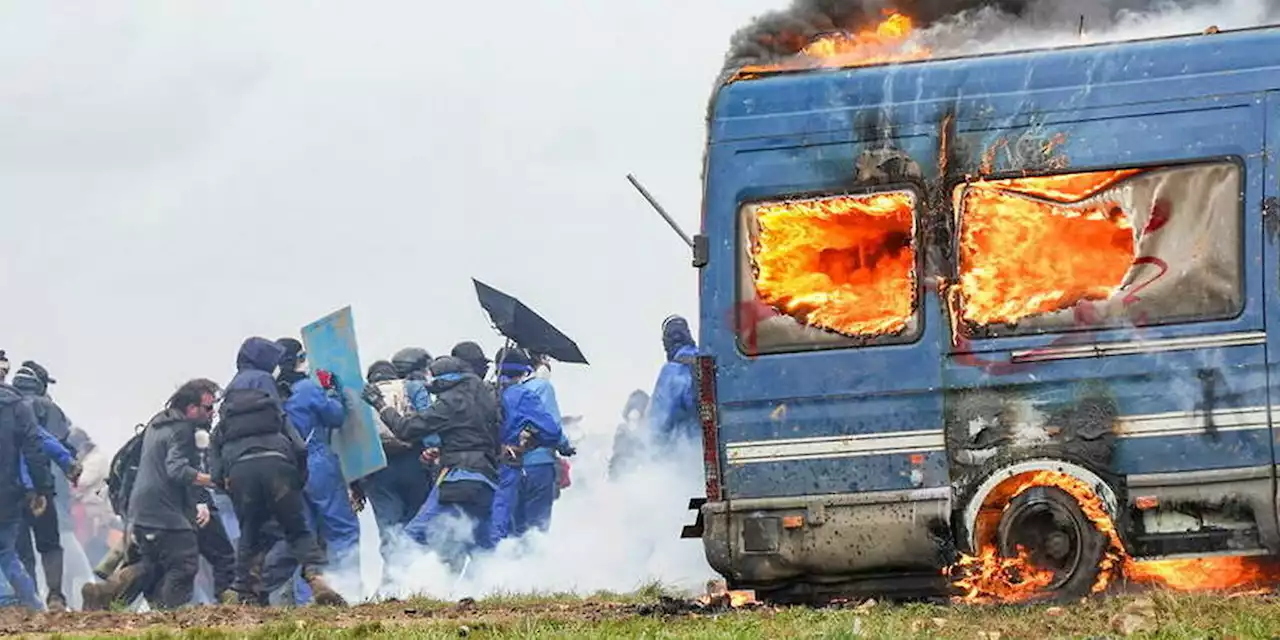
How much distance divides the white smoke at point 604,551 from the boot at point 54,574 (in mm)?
2337

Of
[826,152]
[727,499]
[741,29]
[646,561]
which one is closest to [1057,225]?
[826,152]

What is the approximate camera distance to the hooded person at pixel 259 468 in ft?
56.0

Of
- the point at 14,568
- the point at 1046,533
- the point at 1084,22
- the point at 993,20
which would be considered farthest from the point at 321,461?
the point at 1046,533

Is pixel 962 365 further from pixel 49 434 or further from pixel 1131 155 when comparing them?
pixel 49 434

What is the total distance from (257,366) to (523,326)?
3067 millimetres

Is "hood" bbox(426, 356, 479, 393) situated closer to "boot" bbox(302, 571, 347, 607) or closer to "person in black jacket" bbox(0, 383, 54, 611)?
"boot" bbox(302, 571, 347, 607)

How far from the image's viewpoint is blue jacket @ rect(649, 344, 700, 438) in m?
18.0

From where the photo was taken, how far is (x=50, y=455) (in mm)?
18562

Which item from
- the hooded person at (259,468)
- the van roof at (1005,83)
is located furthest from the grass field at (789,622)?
the hooded person at (259,468)

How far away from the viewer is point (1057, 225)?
10539 mm

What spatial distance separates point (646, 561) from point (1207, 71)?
29.4 feet

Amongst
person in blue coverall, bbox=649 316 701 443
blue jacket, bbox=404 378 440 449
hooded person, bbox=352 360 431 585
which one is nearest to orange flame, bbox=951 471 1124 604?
person in blue coverall, bbox=649 316 701 443

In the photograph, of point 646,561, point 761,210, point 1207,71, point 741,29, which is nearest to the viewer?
point 1207,71

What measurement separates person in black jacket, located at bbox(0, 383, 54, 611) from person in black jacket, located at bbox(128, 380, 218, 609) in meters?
1.29
